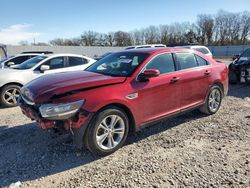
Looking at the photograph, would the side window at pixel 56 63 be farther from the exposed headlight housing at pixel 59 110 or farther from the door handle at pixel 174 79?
the exposed headlight housing at pixel 59 110

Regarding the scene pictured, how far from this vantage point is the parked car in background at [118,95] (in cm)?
369

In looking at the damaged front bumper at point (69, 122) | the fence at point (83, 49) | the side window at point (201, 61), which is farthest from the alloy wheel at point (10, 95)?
the fence at point (83, 49)

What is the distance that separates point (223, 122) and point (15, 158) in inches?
162

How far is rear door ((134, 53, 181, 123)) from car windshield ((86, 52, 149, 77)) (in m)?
0.23

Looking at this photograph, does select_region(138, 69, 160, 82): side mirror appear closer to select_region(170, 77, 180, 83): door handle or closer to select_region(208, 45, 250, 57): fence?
select_region(170, 77, 180, 83): door handle

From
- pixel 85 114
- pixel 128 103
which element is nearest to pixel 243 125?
pixel 128 103

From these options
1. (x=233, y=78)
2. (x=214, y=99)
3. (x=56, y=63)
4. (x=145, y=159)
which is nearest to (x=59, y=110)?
(x=145, y=159)

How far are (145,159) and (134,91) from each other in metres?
1.08

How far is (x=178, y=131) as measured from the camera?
5066 millimetres

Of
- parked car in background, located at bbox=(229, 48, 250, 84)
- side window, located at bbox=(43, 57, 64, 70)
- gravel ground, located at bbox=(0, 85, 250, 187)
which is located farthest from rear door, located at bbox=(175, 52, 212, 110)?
parked car in background, located at bbox=(229, 48, 250, 84)

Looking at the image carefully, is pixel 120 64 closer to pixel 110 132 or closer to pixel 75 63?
pixel 110 132

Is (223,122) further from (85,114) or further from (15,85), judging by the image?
(15,85)

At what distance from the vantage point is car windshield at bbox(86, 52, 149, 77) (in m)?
4.56

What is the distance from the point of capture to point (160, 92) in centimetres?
463
